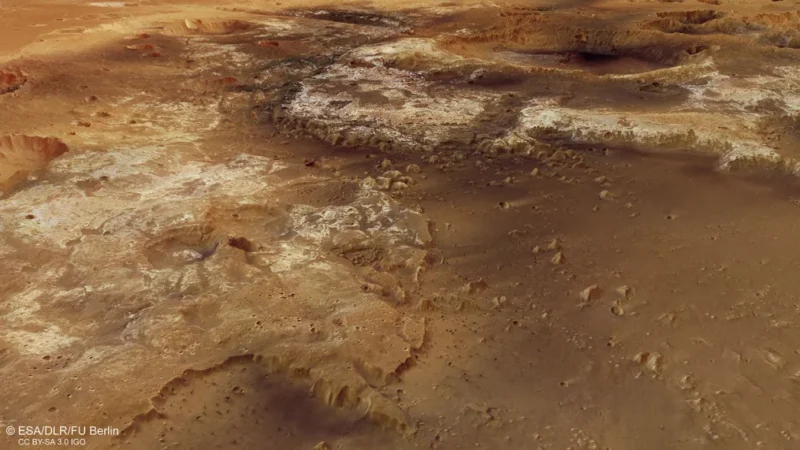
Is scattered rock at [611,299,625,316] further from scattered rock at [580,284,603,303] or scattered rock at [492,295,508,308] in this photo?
scattered rock at [492,295,508,308]

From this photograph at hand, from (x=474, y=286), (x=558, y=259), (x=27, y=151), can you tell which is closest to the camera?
(x=474, y=286)

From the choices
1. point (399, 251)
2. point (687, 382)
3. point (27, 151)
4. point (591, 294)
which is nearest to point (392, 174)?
point (399, 251)

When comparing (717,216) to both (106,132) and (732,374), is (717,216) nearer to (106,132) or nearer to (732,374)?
(732,374)

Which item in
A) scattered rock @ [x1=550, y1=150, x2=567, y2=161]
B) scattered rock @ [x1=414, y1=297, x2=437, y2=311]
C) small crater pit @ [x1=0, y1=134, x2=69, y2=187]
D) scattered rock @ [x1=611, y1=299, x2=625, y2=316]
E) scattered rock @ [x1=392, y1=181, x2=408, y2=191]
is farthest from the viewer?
small crater pit @ [x1=0, y1=134, x2=69, y2=187]

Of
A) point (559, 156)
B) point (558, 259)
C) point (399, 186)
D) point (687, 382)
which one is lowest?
point (687, 382)

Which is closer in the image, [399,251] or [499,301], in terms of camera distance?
[499,301]

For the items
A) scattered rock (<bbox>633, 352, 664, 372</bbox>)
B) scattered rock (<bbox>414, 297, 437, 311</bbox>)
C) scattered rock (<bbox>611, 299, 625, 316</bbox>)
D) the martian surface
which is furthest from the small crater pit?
scattered rock (<bbox>633, 352, 664, 372</bbox>)

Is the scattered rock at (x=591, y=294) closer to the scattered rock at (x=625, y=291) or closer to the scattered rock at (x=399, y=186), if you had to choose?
the scattered rock at (x=625, y=291)

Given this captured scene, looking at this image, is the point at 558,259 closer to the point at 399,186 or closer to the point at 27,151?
the point at 399,186

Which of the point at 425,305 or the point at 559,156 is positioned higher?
the point at 559,156

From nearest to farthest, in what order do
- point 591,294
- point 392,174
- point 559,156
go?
1. point 591,294
2. point 392,174
3. point 559,156
